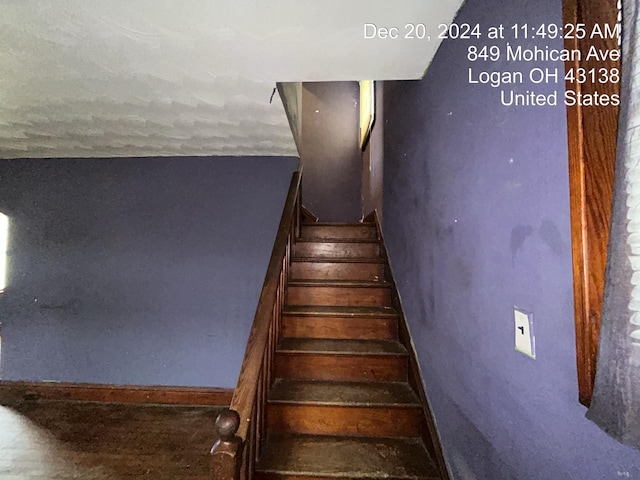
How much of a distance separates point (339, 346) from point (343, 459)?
0.69 m

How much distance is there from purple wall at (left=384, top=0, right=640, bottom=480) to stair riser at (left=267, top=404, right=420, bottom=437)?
23 centimetres

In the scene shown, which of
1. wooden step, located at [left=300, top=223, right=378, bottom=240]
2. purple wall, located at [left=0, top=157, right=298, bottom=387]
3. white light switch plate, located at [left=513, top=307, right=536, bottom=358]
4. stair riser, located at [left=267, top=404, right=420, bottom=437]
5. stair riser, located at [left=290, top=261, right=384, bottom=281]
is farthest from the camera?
wooden step, located at [left=300, top=223, right=378, bottom=240]

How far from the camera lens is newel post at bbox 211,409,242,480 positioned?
1.15m

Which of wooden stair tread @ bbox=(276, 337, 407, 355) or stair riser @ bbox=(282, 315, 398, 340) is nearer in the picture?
wooden stair tread @ bbox=(276, 337, 407, 355)

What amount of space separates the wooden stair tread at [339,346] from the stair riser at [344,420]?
351 mm

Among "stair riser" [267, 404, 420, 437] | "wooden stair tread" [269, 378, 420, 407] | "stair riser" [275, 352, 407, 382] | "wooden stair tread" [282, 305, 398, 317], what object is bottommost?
"stair riser" [267, 404, 420, 437]

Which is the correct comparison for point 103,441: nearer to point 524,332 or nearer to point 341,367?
point 341,367

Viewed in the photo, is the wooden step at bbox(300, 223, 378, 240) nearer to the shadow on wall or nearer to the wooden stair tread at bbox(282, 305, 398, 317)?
the wooden stair tread at bbox(282, 305, 398, 317)

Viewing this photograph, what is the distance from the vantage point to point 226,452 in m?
1.15

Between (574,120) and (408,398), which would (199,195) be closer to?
(408,398)

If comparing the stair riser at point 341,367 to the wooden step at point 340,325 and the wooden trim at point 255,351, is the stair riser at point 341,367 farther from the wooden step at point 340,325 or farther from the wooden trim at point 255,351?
the wooden trim at point 255,351

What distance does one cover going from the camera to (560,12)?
771 mm

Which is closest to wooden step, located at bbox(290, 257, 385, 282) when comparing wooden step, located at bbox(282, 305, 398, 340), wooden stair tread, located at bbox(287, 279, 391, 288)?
wooden stair tread, located at bbox(287, 279, 391, 288)

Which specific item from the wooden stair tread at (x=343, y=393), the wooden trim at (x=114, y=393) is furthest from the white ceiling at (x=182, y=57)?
the wooden trim at (x=114, y=393)
